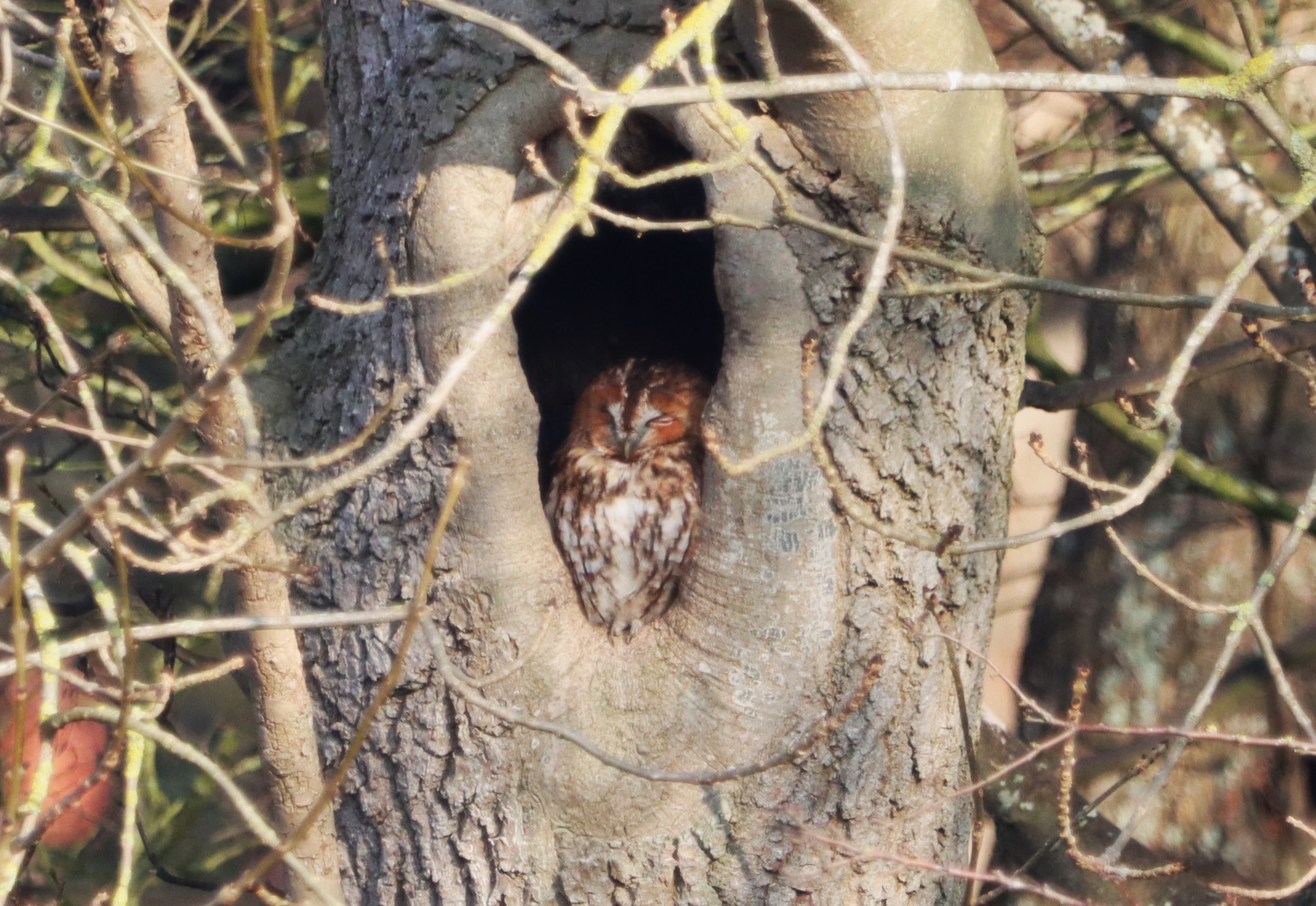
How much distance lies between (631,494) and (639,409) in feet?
0.74

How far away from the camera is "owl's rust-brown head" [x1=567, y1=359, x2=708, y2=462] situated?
314 cm

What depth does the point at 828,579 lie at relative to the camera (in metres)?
2.31

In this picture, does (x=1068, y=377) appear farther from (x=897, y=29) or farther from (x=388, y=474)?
(x=388, y=474)

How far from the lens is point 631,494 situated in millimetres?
3086

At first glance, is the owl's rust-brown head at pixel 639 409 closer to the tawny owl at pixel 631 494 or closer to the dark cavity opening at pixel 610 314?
the tawny owl at pixel 631 494

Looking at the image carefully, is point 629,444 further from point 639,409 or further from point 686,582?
point 686,582

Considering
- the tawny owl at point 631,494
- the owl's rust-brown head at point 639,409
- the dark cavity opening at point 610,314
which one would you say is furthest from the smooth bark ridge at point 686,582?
the dark cavity opening at point 610,314

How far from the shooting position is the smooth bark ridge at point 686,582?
90.4 inches

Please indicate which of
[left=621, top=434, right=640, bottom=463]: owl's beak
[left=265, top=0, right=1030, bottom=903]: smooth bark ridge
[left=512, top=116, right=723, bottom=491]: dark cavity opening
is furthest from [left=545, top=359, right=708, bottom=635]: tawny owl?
[left=265, top=0, right=1030, bottom=903]: smooth bark ridge

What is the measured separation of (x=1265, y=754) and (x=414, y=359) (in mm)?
3394

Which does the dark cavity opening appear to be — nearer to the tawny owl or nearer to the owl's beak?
the tawny owl

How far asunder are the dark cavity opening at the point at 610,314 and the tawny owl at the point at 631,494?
0.27 meters

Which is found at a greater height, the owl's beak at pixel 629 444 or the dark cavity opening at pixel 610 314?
the dark cavity opening at pixel 610 314

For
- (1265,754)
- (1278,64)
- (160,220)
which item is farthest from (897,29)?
(1265,754)
